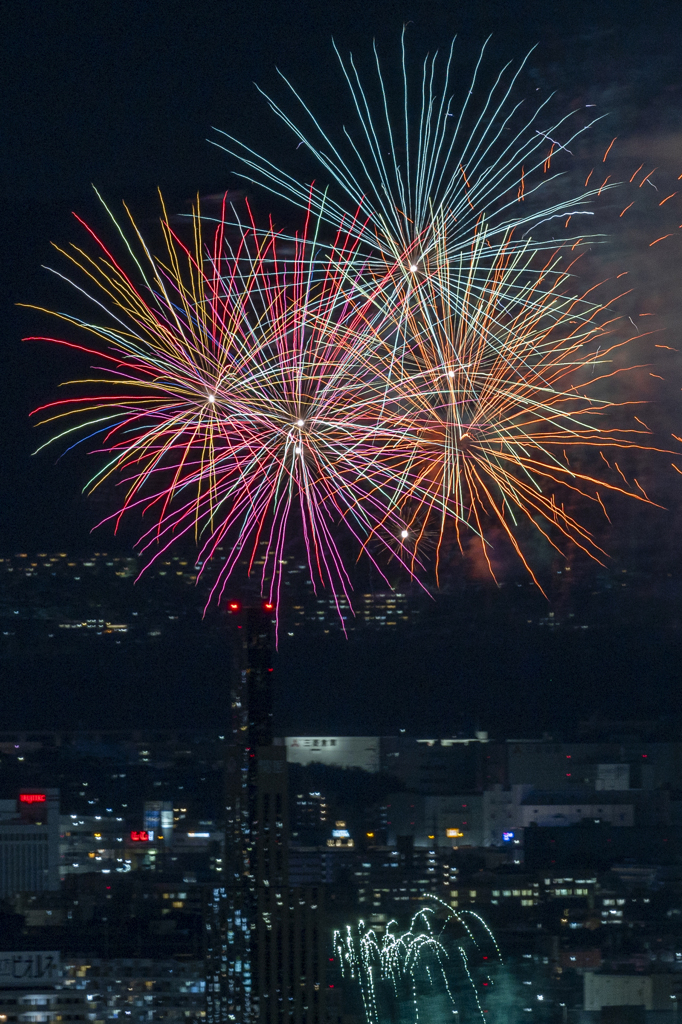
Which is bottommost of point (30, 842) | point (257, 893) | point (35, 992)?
point (35, 992)

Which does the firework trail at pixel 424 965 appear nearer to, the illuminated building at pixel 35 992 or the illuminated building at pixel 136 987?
the illuminated building at pixel 136 987

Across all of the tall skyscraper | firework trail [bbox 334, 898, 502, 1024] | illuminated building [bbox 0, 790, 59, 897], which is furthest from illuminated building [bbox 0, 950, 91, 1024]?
firework trail [bbox 334, 898, 502, 1024]

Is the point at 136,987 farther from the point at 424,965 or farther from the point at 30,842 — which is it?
the point at 30,842

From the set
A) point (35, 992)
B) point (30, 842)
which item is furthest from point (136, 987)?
point (30, 842)

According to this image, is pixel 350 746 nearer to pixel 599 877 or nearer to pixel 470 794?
pixel 470 794

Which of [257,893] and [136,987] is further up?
[257,893]

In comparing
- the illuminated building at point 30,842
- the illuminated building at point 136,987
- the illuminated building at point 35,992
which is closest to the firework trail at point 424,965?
the illuminated building at point 136,987

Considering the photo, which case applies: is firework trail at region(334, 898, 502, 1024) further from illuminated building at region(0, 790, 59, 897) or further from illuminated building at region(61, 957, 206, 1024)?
illuminated building at region(0, 790, 59, 897)

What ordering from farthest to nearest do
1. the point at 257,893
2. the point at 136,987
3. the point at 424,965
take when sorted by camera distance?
the point at 424,965 < the point at 257,893 < the point at 136,987

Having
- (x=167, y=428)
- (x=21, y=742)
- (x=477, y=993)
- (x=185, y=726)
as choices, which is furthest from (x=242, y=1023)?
(x=167, y=428)
